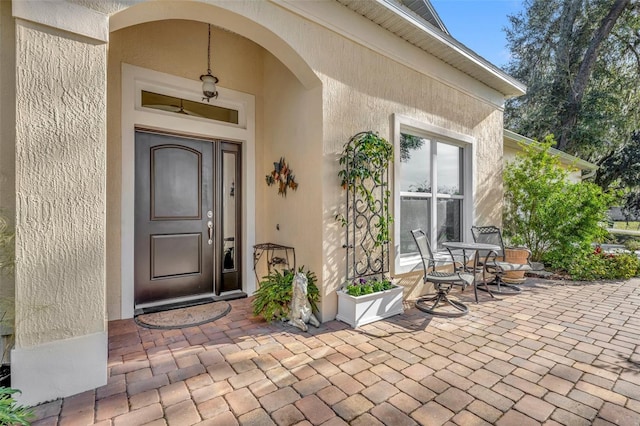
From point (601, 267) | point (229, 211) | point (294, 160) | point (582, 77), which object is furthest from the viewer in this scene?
point (582, 77)

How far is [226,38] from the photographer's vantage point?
159 inches

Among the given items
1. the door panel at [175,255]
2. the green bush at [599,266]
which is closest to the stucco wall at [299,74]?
the door panel at [175,255]

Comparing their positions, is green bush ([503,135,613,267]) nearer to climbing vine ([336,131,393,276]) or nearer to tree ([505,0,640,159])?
climbing vine ([336,131,393,276])

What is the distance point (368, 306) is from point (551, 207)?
4610 mm

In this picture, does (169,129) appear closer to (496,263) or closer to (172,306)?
(172,306)

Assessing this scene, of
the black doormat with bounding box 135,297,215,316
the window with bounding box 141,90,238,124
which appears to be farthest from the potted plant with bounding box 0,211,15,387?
the window with bounding box 141,90,238,124

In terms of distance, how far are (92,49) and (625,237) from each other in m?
16.5

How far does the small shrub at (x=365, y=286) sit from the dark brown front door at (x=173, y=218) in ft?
6.31

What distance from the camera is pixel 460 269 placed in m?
4.85

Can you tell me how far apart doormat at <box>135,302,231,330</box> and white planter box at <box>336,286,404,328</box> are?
1.37m

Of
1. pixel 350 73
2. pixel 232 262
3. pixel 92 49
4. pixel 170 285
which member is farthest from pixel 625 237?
pixel 92 49

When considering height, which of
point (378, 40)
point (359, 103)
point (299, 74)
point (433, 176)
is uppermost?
point (378, 40)

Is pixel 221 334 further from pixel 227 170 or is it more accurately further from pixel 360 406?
pixel 227 170

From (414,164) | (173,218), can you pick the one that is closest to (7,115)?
(173,218)
